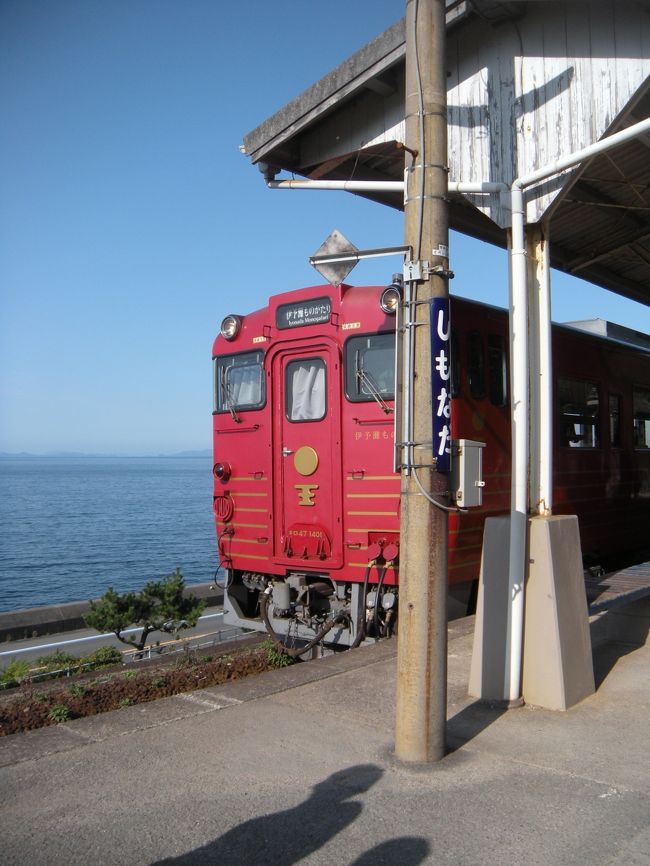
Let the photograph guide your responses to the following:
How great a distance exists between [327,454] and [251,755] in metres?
4.10

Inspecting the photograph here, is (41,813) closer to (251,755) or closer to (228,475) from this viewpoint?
(251,755)

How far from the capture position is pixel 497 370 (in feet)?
28.8

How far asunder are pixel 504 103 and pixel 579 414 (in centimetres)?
532

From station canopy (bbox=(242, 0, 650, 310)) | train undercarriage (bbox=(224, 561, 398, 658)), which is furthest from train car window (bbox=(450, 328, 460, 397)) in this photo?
train undercarriage (bbox=(224, 561, 398, 658))

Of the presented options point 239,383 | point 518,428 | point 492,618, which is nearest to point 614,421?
point 239,383

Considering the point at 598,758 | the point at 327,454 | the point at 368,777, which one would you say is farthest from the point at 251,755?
the point at 327,454

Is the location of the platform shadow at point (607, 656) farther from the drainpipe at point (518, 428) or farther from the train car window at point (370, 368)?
the train car window at point (370, 368)

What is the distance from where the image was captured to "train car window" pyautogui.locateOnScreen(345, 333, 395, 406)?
7957 millimetres

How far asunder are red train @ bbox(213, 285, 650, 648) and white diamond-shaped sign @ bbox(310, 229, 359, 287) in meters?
2.52

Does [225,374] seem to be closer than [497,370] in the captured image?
No

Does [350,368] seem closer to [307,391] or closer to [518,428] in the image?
[307,391]

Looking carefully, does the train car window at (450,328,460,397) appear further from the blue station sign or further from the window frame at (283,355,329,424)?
the blue station sign

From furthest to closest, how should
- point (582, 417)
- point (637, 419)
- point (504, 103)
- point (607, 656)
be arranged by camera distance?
point (637, 419) → point (582, 417) → point (607, 656) → point (504, 103)

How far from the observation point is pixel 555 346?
972cm
